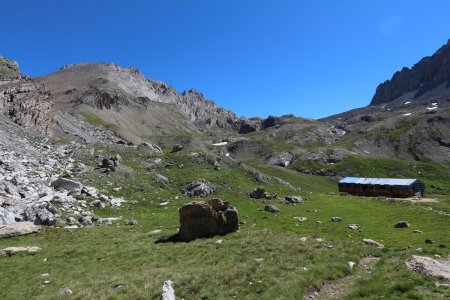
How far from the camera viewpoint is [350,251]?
77.2 feet

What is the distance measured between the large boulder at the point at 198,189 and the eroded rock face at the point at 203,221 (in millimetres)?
23991

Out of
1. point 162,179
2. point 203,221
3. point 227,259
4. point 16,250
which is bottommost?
point 227,259

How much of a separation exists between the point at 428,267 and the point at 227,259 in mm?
11356

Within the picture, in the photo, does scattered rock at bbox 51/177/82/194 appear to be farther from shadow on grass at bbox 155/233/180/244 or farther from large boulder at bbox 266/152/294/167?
large boulder at bbox 266/152/294/167

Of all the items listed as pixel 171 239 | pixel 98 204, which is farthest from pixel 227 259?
pixel 98 204

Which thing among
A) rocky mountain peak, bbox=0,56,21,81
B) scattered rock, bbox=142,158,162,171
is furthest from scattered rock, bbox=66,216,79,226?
rocky mountain peak, bbox=0,56,21,81

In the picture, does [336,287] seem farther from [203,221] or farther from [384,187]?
[384,187]

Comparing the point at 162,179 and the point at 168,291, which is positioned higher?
the point at 162,179

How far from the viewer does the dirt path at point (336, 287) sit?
17419 millimetres

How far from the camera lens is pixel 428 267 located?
19.5 m

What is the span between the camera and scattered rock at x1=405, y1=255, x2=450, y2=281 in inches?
734

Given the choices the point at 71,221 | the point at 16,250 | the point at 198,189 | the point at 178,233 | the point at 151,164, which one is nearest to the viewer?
the point at 16,250

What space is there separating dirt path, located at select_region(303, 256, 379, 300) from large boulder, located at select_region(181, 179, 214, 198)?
36.3m

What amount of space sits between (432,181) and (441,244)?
438 feet
